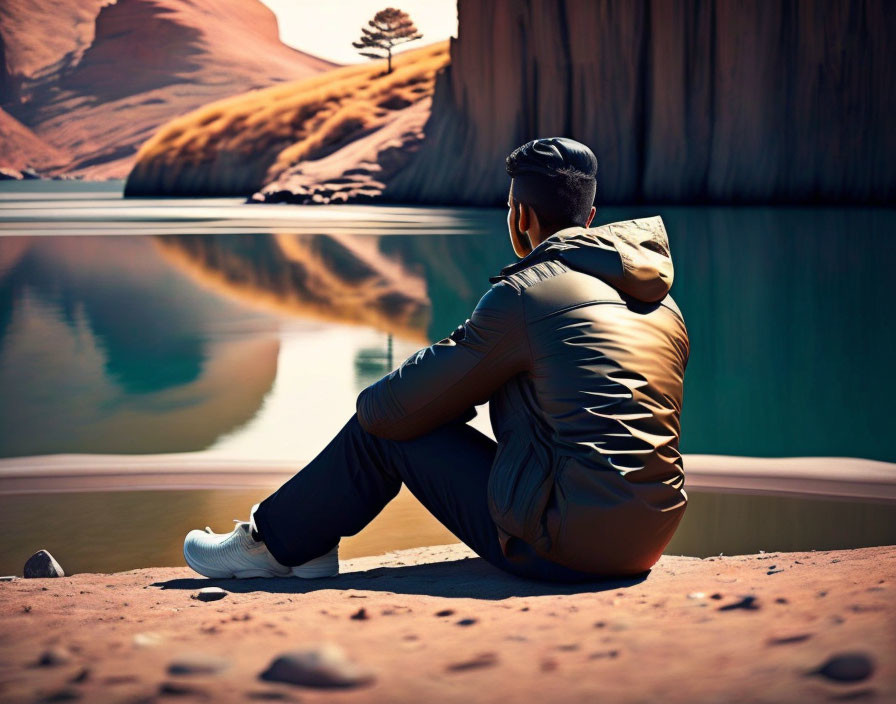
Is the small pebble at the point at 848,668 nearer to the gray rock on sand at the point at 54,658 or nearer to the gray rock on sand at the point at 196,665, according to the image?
the gray rock on sand at the point at 196,665

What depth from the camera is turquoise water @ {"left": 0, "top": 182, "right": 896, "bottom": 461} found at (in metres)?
5.04

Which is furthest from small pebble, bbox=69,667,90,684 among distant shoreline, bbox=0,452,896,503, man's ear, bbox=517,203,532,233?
distant shoreline, bbox=0,452,896,503

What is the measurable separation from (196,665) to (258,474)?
2.62 meters

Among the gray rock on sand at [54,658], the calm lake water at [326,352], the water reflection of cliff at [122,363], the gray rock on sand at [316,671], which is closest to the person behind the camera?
the gray rock on sand at [316,671]

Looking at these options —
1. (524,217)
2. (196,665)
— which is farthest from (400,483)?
(196,665)

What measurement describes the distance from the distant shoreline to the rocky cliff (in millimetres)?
111009

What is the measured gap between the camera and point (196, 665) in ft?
5.08

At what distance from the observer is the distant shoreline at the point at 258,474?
156 inches

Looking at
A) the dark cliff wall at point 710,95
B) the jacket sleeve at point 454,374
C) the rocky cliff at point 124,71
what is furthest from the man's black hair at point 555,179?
the rocky cliff at point 124,71

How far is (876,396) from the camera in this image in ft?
18.8

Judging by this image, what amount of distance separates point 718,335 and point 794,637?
20.9 ft

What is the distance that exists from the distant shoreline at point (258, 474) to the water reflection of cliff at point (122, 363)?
0.27 metres

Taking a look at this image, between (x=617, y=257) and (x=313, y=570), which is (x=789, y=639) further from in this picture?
(x=313, y=570)

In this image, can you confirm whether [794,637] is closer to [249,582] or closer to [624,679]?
[624,679]
